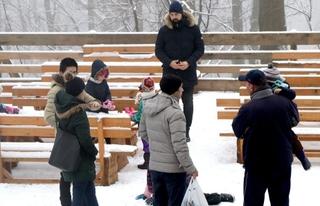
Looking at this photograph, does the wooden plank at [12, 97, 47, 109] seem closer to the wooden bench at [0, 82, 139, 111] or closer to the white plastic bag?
the wooden bench at [0, 82, 139, 111]

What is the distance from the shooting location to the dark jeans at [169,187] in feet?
17.9

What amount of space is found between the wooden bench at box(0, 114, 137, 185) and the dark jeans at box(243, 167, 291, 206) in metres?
2.20

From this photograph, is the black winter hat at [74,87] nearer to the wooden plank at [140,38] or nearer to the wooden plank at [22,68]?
the wooden plank at [140,38]

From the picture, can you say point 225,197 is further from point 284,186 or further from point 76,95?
point 76,95

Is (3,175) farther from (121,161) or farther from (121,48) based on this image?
(121,48)

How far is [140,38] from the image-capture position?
12547mm

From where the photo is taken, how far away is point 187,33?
8312mm

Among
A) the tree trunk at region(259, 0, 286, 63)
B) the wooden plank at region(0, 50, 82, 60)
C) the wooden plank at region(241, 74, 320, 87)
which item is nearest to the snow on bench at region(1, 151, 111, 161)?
the wooden plank at region(241, 74, 320, 87)

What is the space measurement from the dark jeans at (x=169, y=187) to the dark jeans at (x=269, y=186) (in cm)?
59

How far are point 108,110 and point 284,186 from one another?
3507mm

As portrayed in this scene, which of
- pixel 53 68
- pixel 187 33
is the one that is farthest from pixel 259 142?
pixel 53 68

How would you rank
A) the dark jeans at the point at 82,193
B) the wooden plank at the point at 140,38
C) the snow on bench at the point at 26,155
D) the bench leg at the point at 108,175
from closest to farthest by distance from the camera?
1. the dark jeans at the point at 82,193
2. the bench leg at the point at 108,175
3. the snow on bench at the point at 26,155
4. the wooden plank at the point at 140,38

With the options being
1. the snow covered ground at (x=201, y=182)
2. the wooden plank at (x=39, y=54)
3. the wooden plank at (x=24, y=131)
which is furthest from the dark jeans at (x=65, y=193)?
the wooden plank at (x=39, y=54)

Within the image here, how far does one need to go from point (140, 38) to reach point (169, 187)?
7393 mm
